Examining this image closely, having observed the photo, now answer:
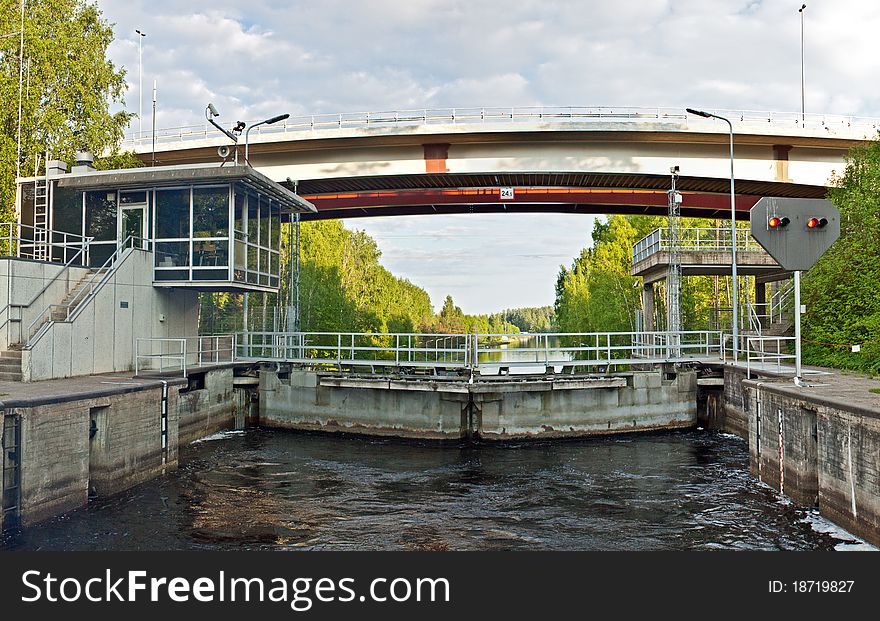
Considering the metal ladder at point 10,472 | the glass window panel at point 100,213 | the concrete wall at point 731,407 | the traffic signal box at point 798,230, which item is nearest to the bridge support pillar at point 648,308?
the concrete wall at point 731,407

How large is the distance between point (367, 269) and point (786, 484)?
5704 centimetres

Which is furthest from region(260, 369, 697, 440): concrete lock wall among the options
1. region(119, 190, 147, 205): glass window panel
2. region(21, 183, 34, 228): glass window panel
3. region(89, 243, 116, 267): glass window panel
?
region(21, 183, 34, 228): glass window panel

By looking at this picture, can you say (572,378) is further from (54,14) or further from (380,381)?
(54,14)

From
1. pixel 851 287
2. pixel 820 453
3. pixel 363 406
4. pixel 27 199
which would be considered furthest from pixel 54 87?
pixel 851 287

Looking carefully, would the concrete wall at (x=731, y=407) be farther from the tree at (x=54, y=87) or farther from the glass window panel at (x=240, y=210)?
the tree at (x=54, y=87)

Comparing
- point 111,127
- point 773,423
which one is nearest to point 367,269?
point 111,127

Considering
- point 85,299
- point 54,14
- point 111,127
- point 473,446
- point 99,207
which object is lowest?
point 473,446

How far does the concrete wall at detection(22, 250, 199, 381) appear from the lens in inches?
595

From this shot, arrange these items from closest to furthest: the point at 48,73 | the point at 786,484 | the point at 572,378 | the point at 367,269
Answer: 1. the point at 786,484
2. the point at 572,378
3. the point at 48,73
4. the point at 367,269

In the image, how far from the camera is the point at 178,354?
18.8 meters

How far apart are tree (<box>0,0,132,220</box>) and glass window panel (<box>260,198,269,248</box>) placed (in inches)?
394

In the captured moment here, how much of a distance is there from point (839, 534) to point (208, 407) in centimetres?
1653

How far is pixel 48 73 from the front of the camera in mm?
26141

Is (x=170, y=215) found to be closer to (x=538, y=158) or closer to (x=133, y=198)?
(x=133, y=198)
